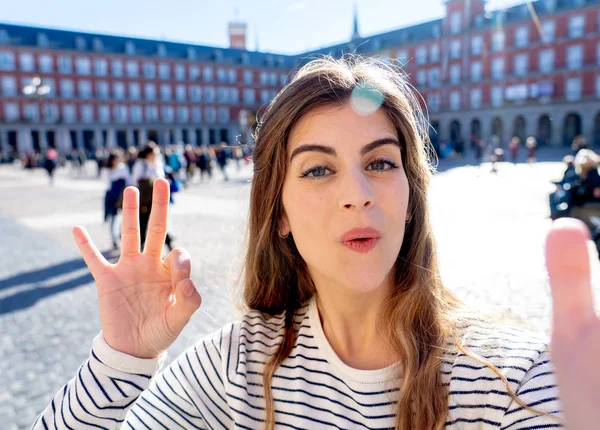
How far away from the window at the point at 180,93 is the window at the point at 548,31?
127 ft

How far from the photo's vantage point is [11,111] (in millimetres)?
47812

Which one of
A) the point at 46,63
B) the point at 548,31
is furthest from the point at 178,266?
the point at 46,63

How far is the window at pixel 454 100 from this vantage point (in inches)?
1782

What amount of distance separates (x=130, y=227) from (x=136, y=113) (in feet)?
189

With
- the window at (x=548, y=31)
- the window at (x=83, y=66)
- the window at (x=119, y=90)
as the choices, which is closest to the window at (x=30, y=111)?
the window at (x=83, y=66)

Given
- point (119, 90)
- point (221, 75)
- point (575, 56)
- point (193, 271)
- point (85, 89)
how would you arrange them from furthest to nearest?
point (221, 75) → point (119, 90) → point (85, 89) → point (575, 56) → point (193, 271)

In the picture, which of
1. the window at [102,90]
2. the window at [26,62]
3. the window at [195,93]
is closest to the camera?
the window at [26,62]

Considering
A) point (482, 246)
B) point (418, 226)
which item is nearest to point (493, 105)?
point (482, 246)

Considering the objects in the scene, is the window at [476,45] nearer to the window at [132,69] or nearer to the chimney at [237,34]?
the window at [132,69]

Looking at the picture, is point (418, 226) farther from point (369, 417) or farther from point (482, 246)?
point (482, 246)

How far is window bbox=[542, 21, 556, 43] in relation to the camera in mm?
40250

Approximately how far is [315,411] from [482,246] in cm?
629

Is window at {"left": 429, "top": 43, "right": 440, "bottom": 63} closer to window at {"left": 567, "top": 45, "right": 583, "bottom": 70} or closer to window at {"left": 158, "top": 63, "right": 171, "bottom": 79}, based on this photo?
→ window at {"left": 567, "top": 45, "right": 583, "bottom": 70}

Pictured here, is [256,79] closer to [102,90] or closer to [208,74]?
[208,74]
